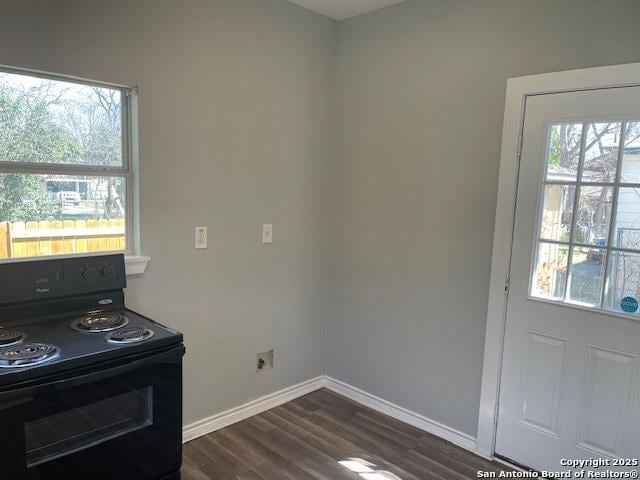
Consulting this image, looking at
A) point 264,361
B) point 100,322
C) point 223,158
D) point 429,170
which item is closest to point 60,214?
point 100,322

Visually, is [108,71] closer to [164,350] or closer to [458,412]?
[164,350]

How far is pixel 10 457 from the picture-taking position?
57.1 inches

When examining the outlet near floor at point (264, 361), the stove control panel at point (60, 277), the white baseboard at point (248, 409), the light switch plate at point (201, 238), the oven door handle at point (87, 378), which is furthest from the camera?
the outlet near floor at point (264, 361)

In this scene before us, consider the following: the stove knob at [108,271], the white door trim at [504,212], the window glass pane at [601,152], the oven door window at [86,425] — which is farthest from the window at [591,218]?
the stove knob at [108,271]

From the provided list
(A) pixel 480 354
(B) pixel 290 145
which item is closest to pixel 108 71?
(B) pixel 290 145

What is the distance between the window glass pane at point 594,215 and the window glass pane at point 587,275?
55mm

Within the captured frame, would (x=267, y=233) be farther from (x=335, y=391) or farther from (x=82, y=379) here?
(x=82, y=379)

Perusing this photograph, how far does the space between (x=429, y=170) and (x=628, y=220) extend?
3.36ft

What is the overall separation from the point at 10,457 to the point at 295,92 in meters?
2.33

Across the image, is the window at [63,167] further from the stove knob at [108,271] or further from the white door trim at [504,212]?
the white door trim at [504,212]

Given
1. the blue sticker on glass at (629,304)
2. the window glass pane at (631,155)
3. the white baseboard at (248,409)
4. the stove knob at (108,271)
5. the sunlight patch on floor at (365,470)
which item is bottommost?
the sunlight patch on floor at (365,470)

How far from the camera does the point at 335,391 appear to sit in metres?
3.31

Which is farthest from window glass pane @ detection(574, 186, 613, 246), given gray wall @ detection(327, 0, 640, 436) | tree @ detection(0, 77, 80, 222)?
tree @ detection(0, 77, 80, 222)

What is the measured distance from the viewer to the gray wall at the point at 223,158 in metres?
2.14
